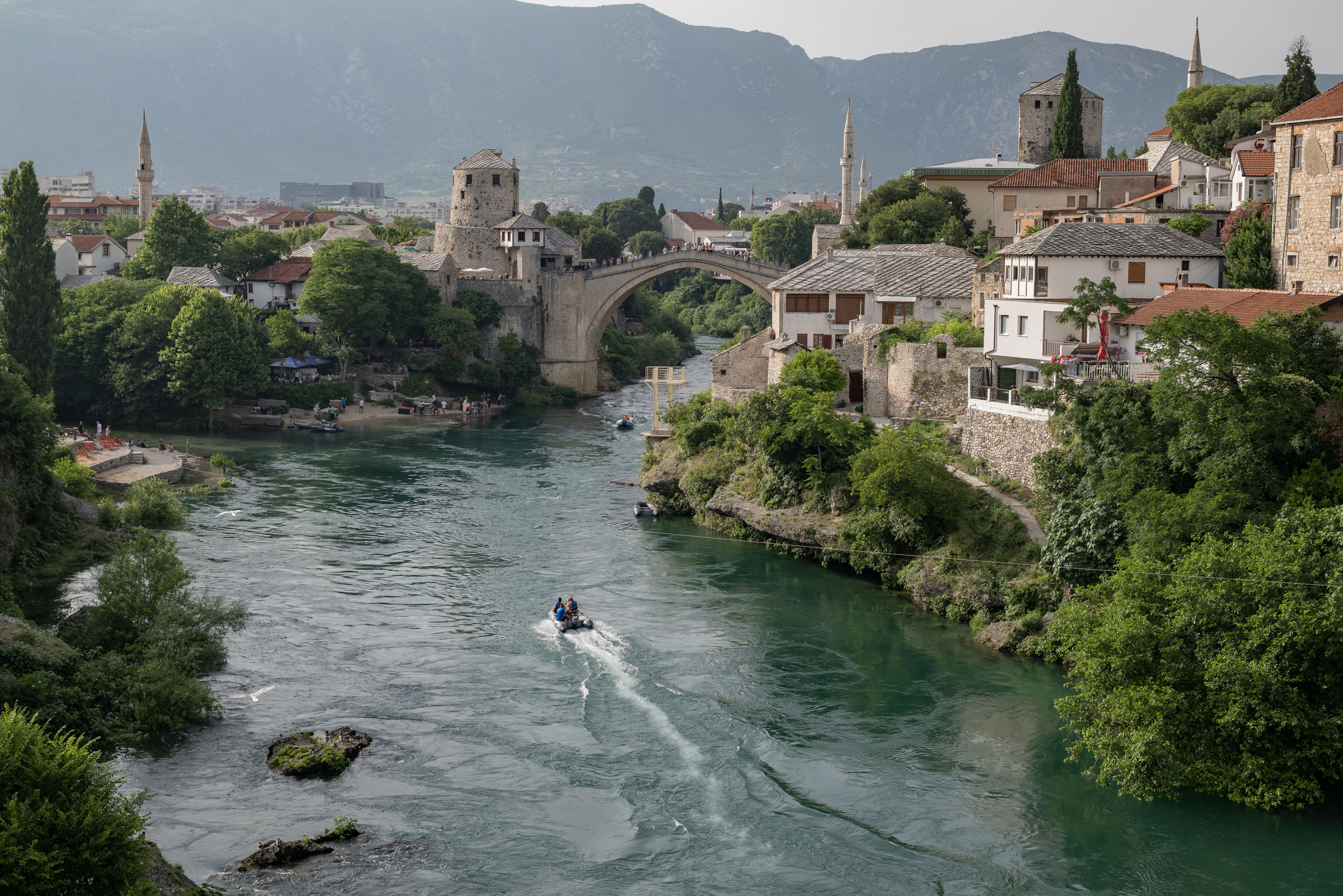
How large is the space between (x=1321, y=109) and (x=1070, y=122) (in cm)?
3164

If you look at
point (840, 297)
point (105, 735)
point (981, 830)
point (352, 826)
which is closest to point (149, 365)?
point (840, 297)

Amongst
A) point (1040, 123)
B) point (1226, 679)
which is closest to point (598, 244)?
point (1040, 123)

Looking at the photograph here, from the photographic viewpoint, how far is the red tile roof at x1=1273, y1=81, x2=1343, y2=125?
36.7m

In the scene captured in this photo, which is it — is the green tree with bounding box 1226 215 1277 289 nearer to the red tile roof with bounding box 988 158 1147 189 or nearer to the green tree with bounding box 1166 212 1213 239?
the green tree with bounding box 1166 212 1213 239

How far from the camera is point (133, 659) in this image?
28.1 m

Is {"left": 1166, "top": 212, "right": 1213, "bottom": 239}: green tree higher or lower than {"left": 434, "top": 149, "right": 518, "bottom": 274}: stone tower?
lower

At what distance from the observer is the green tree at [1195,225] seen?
4397 cm

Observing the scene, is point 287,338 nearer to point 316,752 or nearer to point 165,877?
point 316,752

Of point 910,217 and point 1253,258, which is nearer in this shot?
point 1253,258

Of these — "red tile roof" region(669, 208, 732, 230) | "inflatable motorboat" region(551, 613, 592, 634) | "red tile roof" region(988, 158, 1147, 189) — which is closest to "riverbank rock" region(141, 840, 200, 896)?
"inflatable motorboat" region(551, 613, 592, 634)

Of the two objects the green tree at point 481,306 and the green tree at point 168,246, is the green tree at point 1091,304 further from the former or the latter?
the green tree at point 168,246

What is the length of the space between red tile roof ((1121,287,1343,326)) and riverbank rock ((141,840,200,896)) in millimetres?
24384

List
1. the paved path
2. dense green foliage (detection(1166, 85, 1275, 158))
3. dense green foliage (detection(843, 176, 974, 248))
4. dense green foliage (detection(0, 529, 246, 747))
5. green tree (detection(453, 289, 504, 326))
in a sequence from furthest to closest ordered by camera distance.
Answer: green tree (detection(453, 289, 504, 326))
dense green foliage (detection(843, 176, 974, 248))
dense green foliage (detection(1166, 85, 1275, 158))
the paved path
dense green foliage (detection(0, 529, 246, 747))

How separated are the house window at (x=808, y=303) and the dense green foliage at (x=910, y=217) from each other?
956cm
